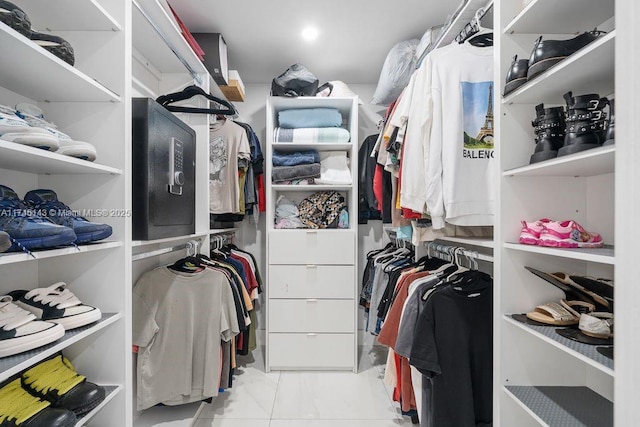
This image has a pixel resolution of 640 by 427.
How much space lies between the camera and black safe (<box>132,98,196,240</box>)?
1.29m

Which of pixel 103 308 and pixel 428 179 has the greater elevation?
pixel 428 179

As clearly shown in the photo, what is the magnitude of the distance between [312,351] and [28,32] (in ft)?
7.28

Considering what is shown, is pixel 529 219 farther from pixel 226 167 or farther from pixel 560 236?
pixel 226 167

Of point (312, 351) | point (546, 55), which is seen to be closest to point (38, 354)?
point (546, 55)

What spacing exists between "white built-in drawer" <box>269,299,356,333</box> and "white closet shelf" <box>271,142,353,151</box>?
110 centimetres

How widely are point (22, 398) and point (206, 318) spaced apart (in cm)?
83

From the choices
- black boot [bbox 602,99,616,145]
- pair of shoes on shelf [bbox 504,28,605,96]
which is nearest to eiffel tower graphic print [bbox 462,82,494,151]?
pair of shoes on shelf [bbox 504,28,605,96]

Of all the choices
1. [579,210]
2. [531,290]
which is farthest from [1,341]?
[579,210]

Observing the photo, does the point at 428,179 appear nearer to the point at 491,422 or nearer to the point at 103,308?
the point at 491,422

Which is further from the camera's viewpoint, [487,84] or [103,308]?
[487,84]

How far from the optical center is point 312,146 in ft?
8.30

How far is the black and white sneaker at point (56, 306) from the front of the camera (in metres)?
0.94

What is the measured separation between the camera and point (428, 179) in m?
1.38

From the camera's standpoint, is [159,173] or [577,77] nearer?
[577,77]
